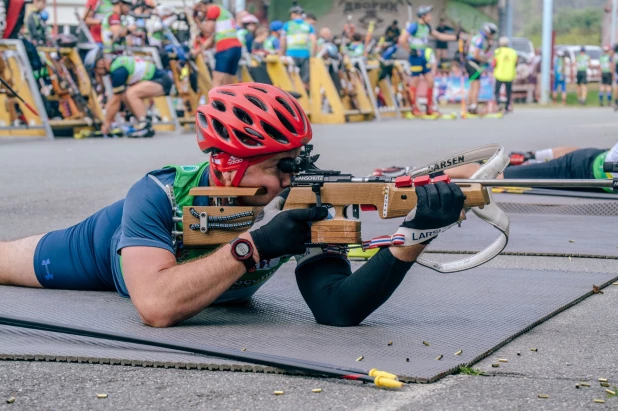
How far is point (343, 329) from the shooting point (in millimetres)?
4188

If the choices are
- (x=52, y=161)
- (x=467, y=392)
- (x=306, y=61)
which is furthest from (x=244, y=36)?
(x=467, y=392)

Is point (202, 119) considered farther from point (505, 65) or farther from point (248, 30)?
point (505, 65)

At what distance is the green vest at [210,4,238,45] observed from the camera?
709 inches

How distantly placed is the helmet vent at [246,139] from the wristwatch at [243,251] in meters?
0.37

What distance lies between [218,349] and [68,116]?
583 inches

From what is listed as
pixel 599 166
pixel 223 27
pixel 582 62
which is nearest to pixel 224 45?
pixel 223 27

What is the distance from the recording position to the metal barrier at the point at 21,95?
53.8 ft

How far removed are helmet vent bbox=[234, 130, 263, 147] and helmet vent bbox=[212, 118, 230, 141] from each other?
43 mm

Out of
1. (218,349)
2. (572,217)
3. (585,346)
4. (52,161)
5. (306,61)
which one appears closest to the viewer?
(218,349)

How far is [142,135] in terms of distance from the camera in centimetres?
1766

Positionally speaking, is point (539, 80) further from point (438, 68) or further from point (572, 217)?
point (572, 217)

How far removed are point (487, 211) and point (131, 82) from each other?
46.7 feet

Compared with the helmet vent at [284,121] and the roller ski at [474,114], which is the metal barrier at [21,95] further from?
the roller ski at [474,114]

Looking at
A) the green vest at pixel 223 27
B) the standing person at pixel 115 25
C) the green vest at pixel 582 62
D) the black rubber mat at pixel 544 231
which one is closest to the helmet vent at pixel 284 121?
the black rubber mat at pixel 544 231
